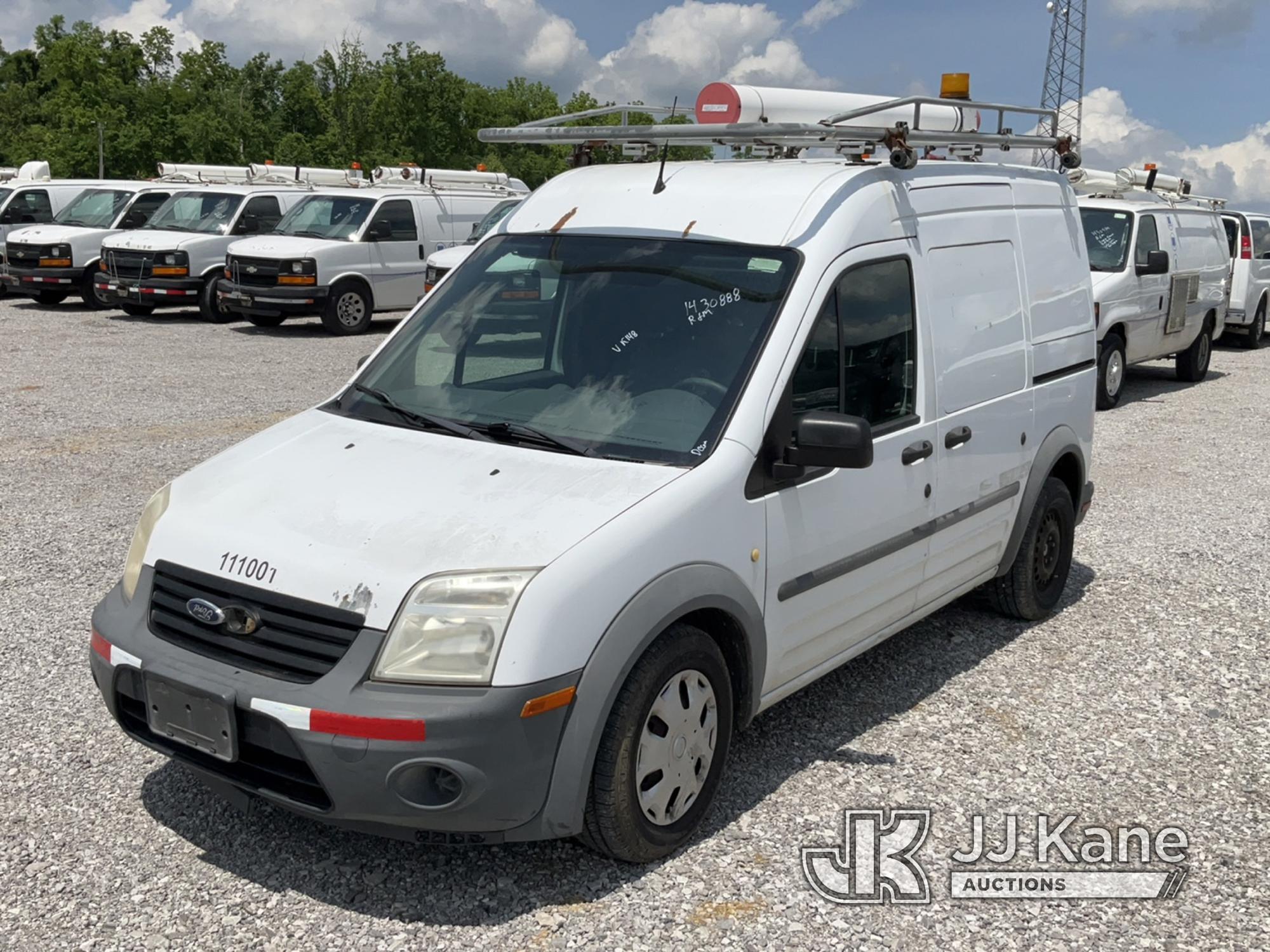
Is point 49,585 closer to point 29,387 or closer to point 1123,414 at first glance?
point 29,387

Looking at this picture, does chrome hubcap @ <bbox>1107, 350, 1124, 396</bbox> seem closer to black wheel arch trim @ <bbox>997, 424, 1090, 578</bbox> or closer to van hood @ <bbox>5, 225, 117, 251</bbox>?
black wheel arch trim @ <bbox>997, 424, 1090, 578</bbox>

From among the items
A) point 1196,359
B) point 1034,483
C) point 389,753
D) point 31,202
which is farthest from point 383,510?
point 31,202

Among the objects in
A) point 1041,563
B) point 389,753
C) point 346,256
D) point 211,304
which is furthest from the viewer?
point 211,304

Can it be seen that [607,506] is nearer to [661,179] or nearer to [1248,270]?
[661,179]

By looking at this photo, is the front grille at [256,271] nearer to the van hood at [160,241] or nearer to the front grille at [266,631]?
Result: the van hood at [160,241]

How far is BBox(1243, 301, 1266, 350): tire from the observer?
19.3m

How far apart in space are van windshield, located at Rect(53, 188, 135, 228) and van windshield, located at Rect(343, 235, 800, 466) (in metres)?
18.9

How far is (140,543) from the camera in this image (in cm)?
378

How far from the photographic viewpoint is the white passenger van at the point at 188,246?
18953mm

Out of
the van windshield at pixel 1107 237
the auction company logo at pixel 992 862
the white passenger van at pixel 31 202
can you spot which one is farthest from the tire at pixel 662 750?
the white passenger van at pixel 31 202

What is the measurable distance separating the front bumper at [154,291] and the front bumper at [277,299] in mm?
1346

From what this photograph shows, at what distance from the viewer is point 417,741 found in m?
3.13

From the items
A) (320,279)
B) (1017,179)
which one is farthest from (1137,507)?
(320,279)

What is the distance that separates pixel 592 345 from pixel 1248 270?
17366 millimetres
